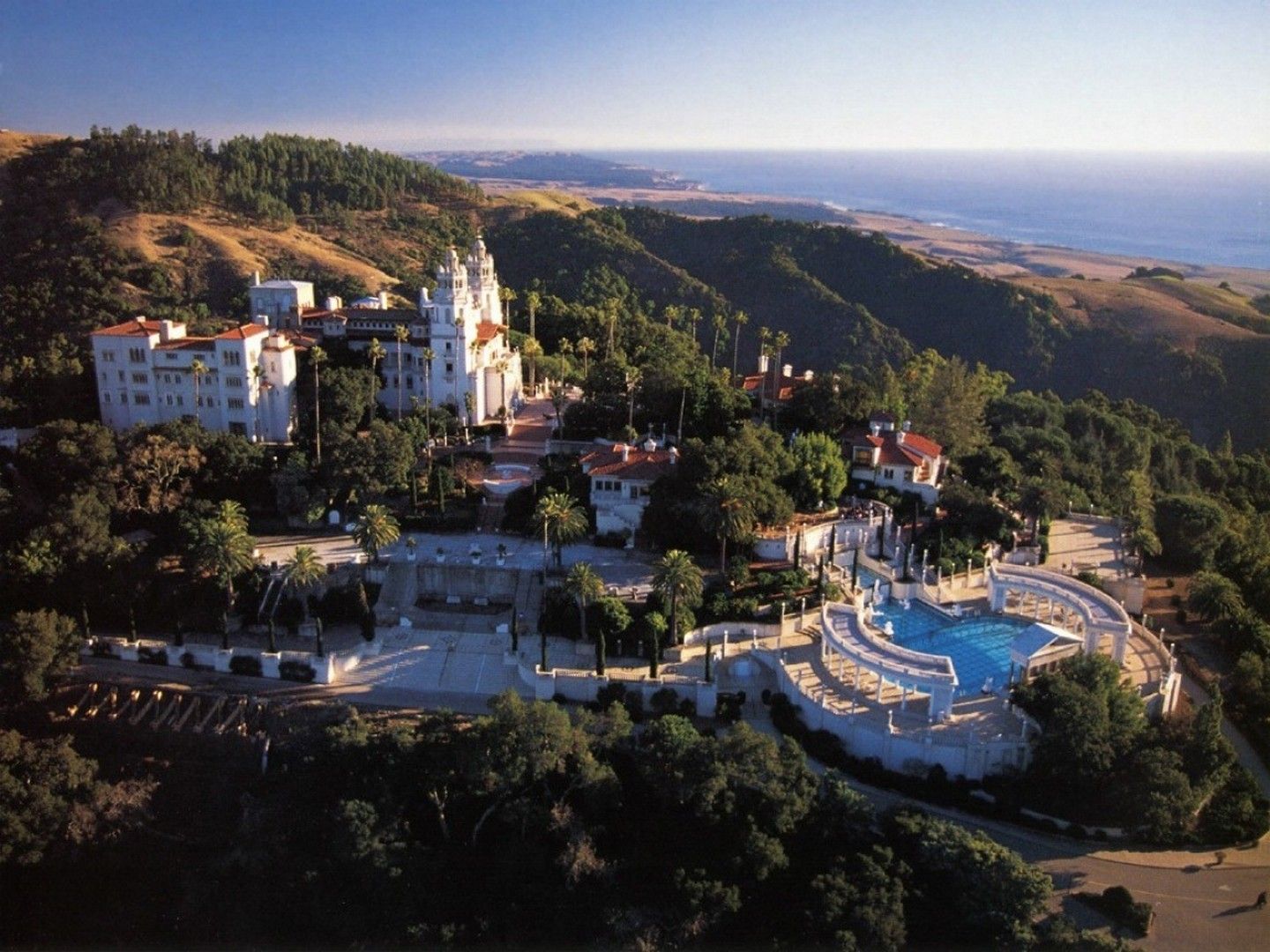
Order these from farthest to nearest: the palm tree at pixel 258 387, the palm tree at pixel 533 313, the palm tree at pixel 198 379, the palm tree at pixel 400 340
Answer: the palm tree at pixel 533 313, the palm tree at pixel 400 340, the palm tree at pixel 258 387, the palm tree at pixel 198 379

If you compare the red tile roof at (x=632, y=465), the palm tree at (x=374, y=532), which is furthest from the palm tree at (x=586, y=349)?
the palm tree at (x=374, y=532)

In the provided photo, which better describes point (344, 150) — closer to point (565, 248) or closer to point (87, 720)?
point (565, 248)

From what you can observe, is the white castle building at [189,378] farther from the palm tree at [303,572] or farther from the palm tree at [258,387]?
the palm tree at [303,572]

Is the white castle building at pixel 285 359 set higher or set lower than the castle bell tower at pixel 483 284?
lower

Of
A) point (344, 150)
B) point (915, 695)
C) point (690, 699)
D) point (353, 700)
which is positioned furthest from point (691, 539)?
point (344, 150)

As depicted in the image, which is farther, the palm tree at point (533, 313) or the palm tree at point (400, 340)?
the palm tree at point (533, 313)

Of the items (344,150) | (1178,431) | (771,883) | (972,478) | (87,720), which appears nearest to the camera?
(771,883)

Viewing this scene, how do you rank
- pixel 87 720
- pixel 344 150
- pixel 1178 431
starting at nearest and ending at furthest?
1. pixel 87 720
2. pixel 1178 431
3. pixel 344 150

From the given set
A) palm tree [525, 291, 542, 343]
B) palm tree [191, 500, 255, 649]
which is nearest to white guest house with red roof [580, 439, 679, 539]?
palm tree [191, 500, 255, 649]
